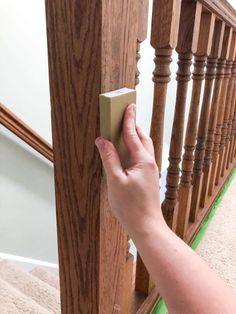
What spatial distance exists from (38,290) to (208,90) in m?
1.27

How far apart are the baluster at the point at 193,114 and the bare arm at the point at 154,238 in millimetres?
459

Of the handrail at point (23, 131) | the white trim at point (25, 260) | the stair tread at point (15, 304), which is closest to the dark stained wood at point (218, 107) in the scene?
the stair tread at point (15, 304)

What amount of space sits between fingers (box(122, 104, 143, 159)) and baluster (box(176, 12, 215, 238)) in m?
0.43

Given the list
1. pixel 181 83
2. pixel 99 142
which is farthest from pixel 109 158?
pixel 181 83

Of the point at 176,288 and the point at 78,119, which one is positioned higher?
the point at 78,119

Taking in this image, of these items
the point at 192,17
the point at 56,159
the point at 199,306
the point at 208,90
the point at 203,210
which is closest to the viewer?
the point at 199,306

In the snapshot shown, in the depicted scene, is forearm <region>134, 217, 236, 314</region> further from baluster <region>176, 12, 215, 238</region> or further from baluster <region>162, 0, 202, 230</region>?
baluster <region>176, 12, 215, 238</region>

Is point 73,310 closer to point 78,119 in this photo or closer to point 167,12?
point 78,119

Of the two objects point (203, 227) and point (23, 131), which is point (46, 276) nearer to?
point (23, 131)

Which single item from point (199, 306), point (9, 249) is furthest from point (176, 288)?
point (9, 249)

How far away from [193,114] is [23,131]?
116cm

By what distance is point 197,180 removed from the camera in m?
1.11

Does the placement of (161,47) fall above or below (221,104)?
above

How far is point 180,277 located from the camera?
39 centimetres
